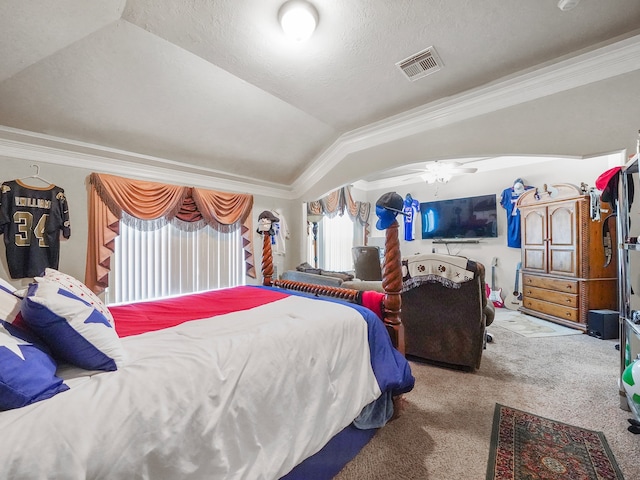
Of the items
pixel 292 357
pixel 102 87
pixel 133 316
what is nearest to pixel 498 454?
pixel 292 357

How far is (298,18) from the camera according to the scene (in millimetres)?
1706

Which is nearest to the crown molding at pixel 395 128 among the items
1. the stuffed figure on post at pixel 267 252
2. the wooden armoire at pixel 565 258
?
the stuffed figure on post at pixel 267 252

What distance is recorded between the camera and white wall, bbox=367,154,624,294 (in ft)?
13.8

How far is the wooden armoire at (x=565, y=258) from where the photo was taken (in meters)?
3.64

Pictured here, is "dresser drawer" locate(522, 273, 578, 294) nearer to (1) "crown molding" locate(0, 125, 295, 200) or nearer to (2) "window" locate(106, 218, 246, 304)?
(2) "window" locate(106, 218, 246, 304)

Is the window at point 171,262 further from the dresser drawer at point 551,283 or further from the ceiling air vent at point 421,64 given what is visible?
the dresser drawer at point 551,283

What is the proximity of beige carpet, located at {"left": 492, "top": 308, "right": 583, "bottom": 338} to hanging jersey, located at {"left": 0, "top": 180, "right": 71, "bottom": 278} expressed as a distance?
5.38m

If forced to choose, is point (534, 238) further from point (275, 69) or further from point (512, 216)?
point (275, 69)

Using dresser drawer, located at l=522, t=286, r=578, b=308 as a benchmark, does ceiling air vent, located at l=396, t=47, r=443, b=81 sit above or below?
above

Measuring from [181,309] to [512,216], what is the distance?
17.2ft

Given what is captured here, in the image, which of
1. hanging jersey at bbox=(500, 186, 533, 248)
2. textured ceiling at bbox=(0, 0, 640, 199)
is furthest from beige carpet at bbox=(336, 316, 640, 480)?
hanging jersey at bbox=(500, 186, 533, 248)

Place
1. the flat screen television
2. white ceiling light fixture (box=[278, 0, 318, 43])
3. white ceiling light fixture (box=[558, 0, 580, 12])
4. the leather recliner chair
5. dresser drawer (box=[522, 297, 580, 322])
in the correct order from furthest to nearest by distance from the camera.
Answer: the flat screen television
dresser drawer (box=[522, 297, 580, 322])
the leather recliner chair
white ceiling light fixture (box=[278, 0, 318, 43])
white ceiling light fixture (box=[558, 0, 580, 12])

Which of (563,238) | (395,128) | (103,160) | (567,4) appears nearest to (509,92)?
(567,4)

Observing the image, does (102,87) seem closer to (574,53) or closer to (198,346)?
(198,346)
